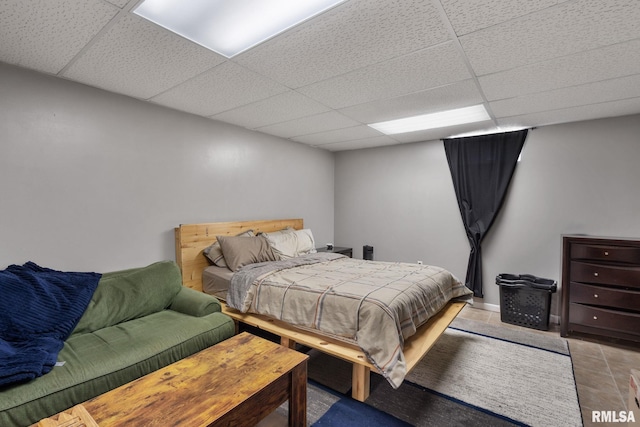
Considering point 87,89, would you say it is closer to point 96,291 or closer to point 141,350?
point 96,291

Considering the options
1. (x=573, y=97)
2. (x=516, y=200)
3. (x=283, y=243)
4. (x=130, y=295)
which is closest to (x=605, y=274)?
(x=516, y=200)

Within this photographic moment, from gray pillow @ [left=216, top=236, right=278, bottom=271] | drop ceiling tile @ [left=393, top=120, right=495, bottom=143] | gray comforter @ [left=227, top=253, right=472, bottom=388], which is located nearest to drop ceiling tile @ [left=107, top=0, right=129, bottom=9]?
gray comforter @ [left=227, top=253, right=472, bottom=388]

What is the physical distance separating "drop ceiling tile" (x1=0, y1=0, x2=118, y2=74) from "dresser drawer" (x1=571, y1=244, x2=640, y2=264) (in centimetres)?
418

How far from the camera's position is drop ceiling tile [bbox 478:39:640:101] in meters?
1.88

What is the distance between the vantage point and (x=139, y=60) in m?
2.00

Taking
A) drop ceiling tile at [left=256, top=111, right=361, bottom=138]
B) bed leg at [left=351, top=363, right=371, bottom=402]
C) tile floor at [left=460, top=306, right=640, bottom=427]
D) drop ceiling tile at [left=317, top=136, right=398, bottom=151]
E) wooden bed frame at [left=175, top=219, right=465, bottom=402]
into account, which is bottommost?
tile floor at [left=460, top=306, right=640, bottom=427]

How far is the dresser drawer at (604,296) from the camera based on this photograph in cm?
282

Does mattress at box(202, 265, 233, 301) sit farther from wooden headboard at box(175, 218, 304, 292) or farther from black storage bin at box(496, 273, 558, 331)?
black storage bin at box(496, 273, 558, 331)

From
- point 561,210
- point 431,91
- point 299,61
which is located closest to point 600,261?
point 561,210

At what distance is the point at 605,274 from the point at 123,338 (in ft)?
13.8

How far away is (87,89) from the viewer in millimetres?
2484

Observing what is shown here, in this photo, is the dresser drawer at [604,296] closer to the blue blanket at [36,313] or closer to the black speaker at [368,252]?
the black speaker at [368,252]

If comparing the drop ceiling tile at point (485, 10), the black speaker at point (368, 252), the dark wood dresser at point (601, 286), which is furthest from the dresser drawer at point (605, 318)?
the drop ceiling tile at point (485, 10)

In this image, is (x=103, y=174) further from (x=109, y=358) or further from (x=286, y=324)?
(x=286, y=324)
